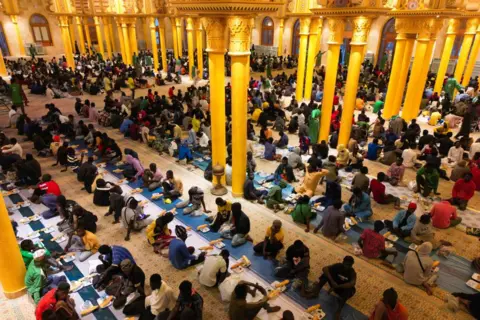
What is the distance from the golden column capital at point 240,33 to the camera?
6.64 metres

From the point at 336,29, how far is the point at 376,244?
6.09 metres

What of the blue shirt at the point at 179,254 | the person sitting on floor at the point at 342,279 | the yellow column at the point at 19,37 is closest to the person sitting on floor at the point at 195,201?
the blue shirt at the point at 179,254

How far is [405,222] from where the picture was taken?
6.57 meters

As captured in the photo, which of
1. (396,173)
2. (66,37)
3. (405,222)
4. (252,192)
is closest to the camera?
(405,222)

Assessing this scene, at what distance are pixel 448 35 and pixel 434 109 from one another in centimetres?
369

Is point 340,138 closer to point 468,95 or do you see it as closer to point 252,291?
point 252,291

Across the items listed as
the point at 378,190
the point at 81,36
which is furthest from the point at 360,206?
the point at 81,36

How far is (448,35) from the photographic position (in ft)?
50.2

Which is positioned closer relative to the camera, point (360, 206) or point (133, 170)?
point (360, 206)

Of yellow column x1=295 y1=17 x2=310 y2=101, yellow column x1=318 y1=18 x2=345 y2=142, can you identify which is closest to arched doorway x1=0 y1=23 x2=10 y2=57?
yellow column x1=295 y1=17 x2=310 y2=101

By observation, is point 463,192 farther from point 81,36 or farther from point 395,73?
point 81,36

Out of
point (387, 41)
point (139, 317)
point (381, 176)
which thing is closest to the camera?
point (139, 317)

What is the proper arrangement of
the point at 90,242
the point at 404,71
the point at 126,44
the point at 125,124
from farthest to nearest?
1. the point at 126,44
2. the point at 404,71
3. the point at 125,124
4. the point at 90,242

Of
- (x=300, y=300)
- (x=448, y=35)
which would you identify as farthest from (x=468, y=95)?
(x=300, y=300)
